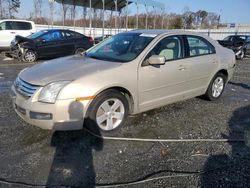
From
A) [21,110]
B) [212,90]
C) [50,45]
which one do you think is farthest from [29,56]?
[21,110]

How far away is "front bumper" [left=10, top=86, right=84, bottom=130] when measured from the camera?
3.75 meters

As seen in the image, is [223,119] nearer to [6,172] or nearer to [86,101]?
[86,101]

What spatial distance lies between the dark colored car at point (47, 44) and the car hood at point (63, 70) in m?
9.04

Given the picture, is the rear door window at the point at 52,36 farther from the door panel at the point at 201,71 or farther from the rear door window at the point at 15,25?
the door panel at the point at 201,71

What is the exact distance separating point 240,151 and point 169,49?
2147mm

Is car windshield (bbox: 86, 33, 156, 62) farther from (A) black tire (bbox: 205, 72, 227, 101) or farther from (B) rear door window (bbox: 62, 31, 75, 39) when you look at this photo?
(B) rear door window (bbox: 62, 31, 75, 39)

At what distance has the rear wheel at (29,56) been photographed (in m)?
13.0

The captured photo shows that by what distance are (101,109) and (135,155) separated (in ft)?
2.96

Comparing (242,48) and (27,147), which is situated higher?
(242,48)

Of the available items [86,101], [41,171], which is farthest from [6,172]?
[86,101]

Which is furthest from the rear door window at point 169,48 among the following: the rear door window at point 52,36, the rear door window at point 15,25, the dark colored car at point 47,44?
the rear door window at point 15,25

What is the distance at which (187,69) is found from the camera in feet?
17.2

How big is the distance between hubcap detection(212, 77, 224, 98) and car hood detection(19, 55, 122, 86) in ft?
9.33

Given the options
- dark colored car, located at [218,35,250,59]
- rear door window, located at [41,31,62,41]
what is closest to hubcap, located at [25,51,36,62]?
rear door window, located at [41,31,62,41]
